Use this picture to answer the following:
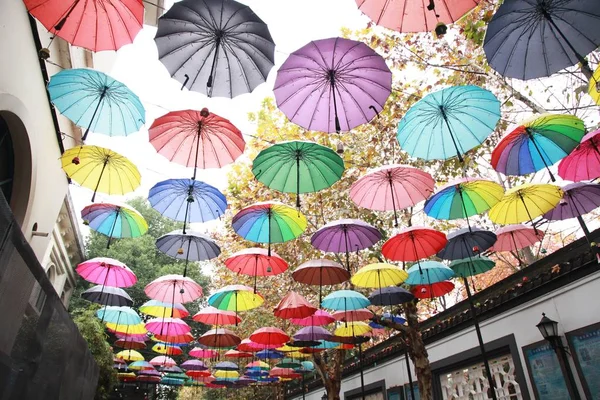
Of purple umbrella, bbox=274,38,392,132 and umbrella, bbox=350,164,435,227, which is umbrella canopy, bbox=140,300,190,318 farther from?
purple umbrella, bbox=274,38,392,132

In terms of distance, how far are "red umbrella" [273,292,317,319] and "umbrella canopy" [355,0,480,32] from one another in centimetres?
667

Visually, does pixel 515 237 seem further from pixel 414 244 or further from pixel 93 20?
pixel 93 20

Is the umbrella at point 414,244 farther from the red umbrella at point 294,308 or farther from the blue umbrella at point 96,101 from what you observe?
the blue umbrella at point 96,101

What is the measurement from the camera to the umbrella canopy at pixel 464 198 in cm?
605

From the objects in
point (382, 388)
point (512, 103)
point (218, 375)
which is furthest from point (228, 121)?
point (218, 375)

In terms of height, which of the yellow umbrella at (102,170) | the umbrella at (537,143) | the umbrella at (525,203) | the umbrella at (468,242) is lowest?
the umbrella at (468,242)

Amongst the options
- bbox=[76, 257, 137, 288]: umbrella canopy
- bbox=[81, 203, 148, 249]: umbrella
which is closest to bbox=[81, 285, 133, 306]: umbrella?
bbox=[76, 257, 137, 288]: umbrella canopy

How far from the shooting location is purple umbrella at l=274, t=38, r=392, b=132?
463 centimetres

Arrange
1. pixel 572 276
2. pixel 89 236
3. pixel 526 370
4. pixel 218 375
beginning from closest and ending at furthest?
pixel 572 276 < pixel 526 370 < pixel 218 375 < pixel 89 236

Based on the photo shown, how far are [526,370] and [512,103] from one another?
16.3 ft

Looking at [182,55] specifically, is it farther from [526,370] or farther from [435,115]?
[526,370]

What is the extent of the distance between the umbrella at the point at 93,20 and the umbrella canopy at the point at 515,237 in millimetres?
6868

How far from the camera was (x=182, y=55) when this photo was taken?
4902 mm

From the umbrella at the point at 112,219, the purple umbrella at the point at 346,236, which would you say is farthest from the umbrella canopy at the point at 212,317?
the purple umbrella at the point at 346,236
